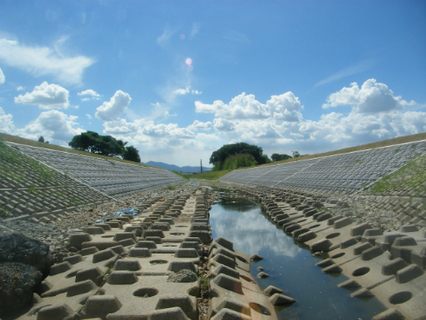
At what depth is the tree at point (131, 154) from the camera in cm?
7308

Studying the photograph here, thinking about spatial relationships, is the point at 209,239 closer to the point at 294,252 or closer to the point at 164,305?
the point at 294,252

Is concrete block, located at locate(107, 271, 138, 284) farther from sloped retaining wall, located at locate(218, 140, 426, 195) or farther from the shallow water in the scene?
sloped retaining wall, located at locate(218, 140, 426, 195)

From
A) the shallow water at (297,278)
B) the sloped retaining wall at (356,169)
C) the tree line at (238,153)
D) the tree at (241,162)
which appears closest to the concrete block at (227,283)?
the shallow water at (297,278)

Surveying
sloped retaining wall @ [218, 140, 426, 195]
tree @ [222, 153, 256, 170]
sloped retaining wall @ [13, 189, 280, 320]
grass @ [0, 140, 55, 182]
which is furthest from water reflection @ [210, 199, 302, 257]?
tree @ [222, 153, 256, 170]

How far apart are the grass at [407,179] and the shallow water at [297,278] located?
14.9 feet

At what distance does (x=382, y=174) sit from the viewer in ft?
46.4

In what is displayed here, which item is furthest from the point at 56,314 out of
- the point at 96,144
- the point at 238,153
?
the point at 238,153

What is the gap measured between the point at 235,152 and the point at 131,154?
103ft

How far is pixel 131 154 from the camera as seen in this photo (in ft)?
241

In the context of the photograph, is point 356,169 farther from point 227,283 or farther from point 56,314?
point 56,314

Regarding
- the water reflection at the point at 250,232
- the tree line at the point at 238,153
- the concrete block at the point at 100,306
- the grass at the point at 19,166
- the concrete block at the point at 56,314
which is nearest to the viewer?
the concrete block at the point at 56,314

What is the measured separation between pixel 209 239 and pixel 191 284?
12.1ft

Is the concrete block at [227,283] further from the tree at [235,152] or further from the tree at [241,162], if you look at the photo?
the tree at [235,152]

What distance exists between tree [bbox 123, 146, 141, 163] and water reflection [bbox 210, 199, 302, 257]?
58.6 metres
